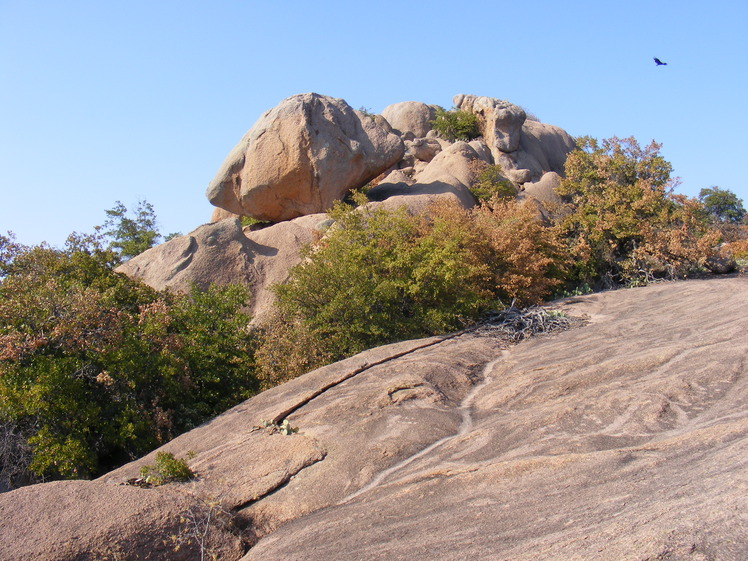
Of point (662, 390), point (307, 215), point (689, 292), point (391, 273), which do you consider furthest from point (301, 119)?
point (662, 390)

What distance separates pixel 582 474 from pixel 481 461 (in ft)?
4.25

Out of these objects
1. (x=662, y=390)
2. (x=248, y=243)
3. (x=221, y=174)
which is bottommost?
(x=662, y=390)

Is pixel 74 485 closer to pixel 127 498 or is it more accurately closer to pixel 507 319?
pixel 127 498

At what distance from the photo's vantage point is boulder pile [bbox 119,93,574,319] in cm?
2006

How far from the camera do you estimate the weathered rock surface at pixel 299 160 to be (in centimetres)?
2158

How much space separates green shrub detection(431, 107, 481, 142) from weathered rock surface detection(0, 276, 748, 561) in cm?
2070

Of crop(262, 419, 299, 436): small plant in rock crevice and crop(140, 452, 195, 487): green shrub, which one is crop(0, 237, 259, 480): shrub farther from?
crop(262, 419, 299, 436): small plant in rock crevice

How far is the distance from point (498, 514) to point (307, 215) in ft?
57.6

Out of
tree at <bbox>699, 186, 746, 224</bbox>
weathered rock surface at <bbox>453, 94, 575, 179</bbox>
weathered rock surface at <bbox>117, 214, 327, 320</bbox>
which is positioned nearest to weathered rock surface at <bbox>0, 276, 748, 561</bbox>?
weathered rock surface at <bbox>117, 214, 327, 320</bbox>

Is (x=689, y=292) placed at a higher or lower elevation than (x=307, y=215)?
lower

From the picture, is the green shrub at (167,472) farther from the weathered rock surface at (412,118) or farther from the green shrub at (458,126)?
the weathered rock surface at (412,118)

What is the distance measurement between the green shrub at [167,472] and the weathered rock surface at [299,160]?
1472cm

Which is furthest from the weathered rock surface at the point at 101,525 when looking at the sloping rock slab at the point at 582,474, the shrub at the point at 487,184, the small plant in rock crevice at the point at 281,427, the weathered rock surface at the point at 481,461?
the shrub at the point at 487,184

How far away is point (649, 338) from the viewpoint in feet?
36.0
